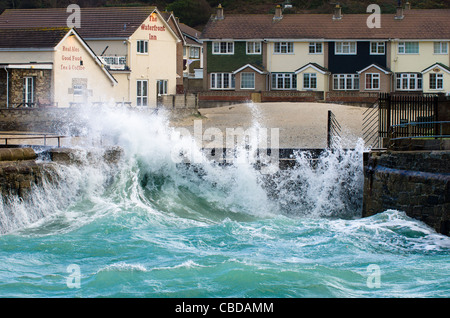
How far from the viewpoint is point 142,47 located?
47.2 m

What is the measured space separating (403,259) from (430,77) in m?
42.8

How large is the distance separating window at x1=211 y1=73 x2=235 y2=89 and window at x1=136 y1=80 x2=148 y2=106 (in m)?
13.2

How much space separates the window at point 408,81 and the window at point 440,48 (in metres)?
2.25

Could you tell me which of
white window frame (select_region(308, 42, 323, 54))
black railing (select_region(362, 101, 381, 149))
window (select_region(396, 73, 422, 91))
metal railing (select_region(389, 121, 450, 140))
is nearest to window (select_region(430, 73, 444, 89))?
window (select_region(396, 73, 422, 91))

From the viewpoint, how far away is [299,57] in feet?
190

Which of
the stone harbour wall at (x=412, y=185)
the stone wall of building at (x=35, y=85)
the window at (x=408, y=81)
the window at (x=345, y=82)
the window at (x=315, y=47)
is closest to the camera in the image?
the stone harbour wall at (x=412, y=185)

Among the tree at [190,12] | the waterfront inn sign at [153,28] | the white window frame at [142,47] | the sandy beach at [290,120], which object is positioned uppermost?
the tree at [190,12]

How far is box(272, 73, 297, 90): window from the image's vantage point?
57.5 meters

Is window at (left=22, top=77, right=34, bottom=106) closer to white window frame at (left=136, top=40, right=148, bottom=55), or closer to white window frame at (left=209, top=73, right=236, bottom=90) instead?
white window frame at (left=136, top=40, right=148, bottom=55)

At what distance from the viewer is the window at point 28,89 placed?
35.4 metres

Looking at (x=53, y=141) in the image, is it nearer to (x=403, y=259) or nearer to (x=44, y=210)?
(x=44, y=210)

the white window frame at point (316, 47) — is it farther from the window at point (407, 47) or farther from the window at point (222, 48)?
the window at point (222, 48)

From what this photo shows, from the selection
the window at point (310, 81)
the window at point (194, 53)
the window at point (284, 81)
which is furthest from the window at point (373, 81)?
the window at point (194, 53)
